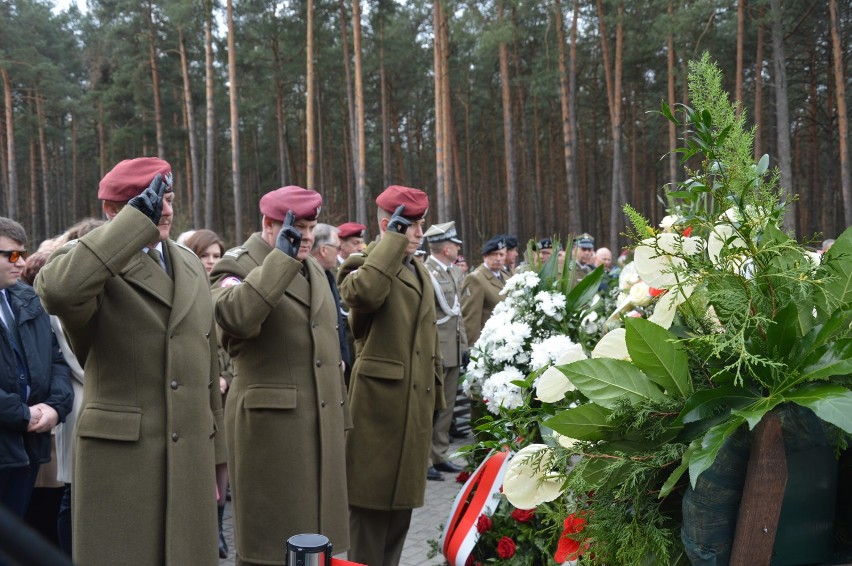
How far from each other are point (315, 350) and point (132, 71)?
2976 centimetres

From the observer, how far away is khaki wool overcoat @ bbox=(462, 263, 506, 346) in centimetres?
841

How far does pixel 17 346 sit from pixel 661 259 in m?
3.40

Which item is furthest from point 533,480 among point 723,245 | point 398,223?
point 398,223

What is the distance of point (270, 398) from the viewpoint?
3361mm

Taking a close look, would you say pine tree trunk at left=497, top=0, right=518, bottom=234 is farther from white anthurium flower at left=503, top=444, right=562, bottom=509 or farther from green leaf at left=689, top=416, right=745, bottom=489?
green leaf at left=689, top=416, right=745, bottom=489

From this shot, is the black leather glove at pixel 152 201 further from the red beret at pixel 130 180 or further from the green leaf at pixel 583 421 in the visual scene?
the green leaf at pixel 583 421

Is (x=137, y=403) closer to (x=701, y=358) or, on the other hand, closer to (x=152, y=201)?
(x=152, y=201)

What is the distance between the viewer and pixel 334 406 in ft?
11.7

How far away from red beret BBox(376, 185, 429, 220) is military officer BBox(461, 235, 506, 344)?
13.7 feet

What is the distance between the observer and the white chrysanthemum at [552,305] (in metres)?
3.72

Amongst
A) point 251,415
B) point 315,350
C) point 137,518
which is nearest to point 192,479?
point 137,518

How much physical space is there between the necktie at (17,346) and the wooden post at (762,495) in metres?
3.53

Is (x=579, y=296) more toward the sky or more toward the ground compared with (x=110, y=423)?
more toward the sky

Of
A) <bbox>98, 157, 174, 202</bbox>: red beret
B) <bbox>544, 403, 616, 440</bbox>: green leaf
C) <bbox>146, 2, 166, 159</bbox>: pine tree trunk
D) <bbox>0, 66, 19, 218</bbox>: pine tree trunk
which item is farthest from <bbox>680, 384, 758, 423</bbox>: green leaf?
<bbox>0, 66, 19, 218</bbox>: pine tree trunk
